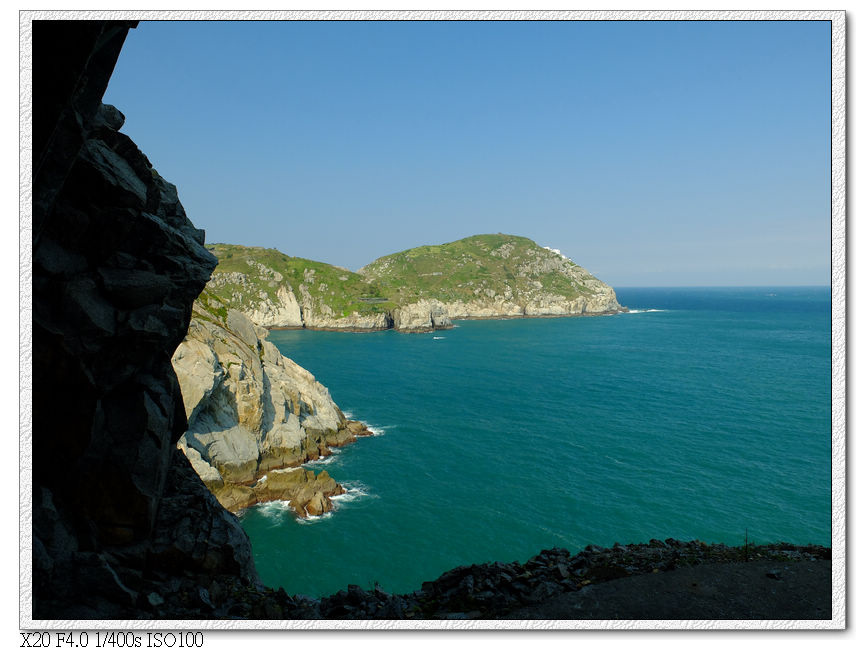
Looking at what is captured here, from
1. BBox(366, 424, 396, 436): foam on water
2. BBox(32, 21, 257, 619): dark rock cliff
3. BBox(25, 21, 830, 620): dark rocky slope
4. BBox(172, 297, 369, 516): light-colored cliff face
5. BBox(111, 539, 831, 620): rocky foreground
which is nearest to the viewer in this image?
BBox(32, 21, 257, 619): dark rock cliff

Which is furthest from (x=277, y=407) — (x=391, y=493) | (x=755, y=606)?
(x=755, y=606)

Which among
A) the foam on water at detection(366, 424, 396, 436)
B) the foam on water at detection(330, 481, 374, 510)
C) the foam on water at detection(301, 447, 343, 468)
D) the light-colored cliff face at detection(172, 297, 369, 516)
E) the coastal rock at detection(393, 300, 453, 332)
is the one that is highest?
the coastal rock at detection(393, 300, 453, 332)

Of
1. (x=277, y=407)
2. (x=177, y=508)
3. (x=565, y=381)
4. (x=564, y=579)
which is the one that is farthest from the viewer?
(x=565, y=381)

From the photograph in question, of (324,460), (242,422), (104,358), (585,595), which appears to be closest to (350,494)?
(324,460)

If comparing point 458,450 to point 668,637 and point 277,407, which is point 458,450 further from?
point 668,637

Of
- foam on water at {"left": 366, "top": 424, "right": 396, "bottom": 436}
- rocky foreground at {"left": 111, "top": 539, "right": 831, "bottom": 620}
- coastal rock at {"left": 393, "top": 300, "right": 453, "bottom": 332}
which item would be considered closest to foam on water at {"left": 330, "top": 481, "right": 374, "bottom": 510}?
foam on water at {"left": 366, "top": 424, "right": 396, "bottom": 436}

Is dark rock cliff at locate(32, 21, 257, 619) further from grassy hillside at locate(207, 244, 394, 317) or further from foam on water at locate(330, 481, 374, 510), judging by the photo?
grassy hillside at locate(207, 244, 394, 317)
